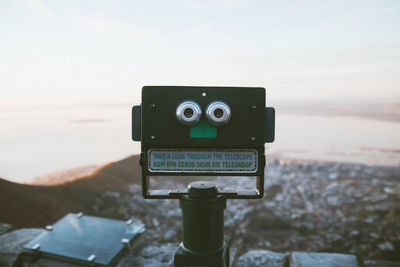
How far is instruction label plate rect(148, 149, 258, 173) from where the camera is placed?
162 cm

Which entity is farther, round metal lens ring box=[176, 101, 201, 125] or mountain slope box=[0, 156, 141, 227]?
mountain slope box=[0, 156, 141, 227]

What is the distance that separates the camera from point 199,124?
157 centimetres

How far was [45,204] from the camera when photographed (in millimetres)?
3664

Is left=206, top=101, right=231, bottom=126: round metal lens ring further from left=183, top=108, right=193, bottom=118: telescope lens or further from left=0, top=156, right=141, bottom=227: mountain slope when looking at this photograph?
→ left=0, top=156, right=141, bottom=227: mountain slope

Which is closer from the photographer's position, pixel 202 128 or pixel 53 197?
pixel 202 128

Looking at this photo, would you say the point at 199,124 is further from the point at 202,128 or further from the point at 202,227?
the point at 202,227

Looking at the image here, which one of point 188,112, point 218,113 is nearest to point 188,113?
point 188,112

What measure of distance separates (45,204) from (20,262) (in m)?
1.26

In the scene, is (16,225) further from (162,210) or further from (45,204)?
(162,210)

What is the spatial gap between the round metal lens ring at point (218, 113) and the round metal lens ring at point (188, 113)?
0.17 ft

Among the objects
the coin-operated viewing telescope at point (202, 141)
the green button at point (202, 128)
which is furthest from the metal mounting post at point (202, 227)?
the green button at point (202, 128)

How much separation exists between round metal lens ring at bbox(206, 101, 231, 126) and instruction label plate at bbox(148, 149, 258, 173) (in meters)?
0.17

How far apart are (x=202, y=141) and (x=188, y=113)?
154 mm

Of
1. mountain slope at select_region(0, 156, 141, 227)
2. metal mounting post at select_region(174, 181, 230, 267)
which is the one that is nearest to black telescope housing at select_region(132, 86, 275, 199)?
metal mounting post at select_region(174, 181, 230, 267)
